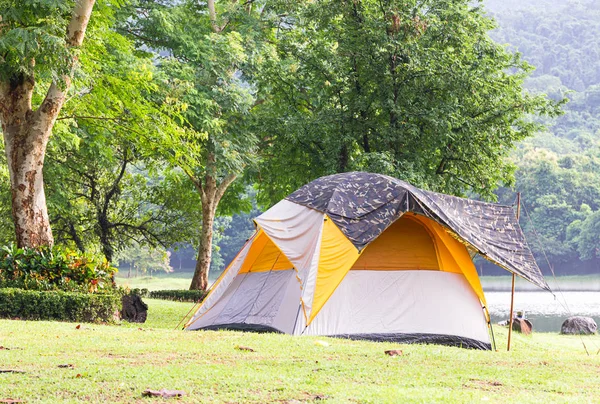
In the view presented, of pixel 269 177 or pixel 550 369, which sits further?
pixel 269 177

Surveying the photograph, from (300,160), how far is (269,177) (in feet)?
9.98

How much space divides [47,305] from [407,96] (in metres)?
10.0

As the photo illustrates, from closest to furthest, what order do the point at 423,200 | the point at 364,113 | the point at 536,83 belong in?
1. the point at 423,200
2. the point at 364,113
3. the point at 536,83

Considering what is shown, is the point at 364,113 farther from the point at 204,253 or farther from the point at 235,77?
the point at 204,253

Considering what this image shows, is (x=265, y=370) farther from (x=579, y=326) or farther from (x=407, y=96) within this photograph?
(x=579, y=326)

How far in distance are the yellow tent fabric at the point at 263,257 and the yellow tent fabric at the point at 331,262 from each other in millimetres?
1207

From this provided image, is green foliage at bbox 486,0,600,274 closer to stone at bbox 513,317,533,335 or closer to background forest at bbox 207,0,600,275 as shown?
background forest at bbox 207,0,600,275

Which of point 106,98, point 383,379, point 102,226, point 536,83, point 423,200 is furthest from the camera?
point 536,83

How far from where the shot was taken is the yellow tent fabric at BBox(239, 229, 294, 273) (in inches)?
446

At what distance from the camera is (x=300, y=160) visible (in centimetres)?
1962

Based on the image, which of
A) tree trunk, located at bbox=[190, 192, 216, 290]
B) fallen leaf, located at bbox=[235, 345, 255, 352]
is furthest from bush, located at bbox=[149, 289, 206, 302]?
fallen leaf, located at bbox=[235, 345, 255, 352]

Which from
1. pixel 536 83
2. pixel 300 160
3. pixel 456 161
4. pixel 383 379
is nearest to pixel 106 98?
pixel 300 160

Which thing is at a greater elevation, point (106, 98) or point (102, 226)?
point (106, 98)

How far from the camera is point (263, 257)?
1165 cm
